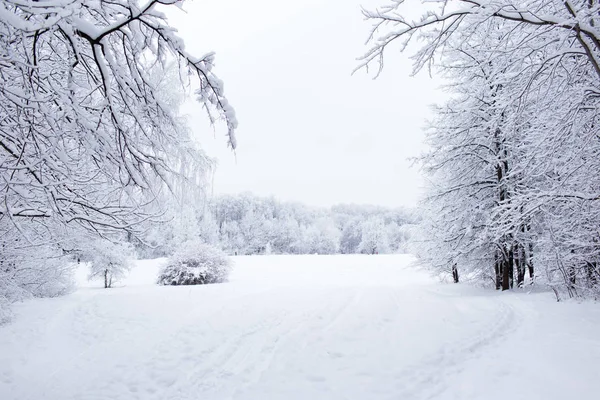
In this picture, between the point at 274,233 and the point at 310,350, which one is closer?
the point at 310,350

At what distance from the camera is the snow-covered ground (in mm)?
4168

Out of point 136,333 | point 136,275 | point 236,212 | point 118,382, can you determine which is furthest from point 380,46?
point 236,212

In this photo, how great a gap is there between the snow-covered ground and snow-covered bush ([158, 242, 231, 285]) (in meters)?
6.72

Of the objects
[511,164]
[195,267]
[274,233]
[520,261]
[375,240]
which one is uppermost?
[511,164]

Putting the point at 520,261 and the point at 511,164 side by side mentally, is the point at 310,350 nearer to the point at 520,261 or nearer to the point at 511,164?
the point at 511,164

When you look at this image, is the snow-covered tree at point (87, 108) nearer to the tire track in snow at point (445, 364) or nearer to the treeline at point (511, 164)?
the treeline at point (511, 164)

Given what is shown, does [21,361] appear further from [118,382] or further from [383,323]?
[383,323]

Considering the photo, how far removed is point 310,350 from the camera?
5414 mm

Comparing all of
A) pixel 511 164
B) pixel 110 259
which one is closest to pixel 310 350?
pixel 511 164

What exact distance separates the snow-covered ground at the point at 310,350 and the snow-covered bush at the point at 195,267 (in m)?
6.72

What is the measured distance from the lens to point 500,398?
11.9 feet

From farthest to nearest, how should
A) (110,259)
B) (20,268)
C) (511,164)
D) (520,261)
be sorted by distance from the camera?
1. (110,259)
2. (520,261)
3. (511,164)
4. (20,268)

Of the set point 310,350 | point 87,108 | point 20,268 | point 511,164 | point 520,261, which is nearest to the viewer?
point 87,108

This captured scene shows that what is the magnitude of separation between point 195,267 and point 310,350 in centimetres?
1138
